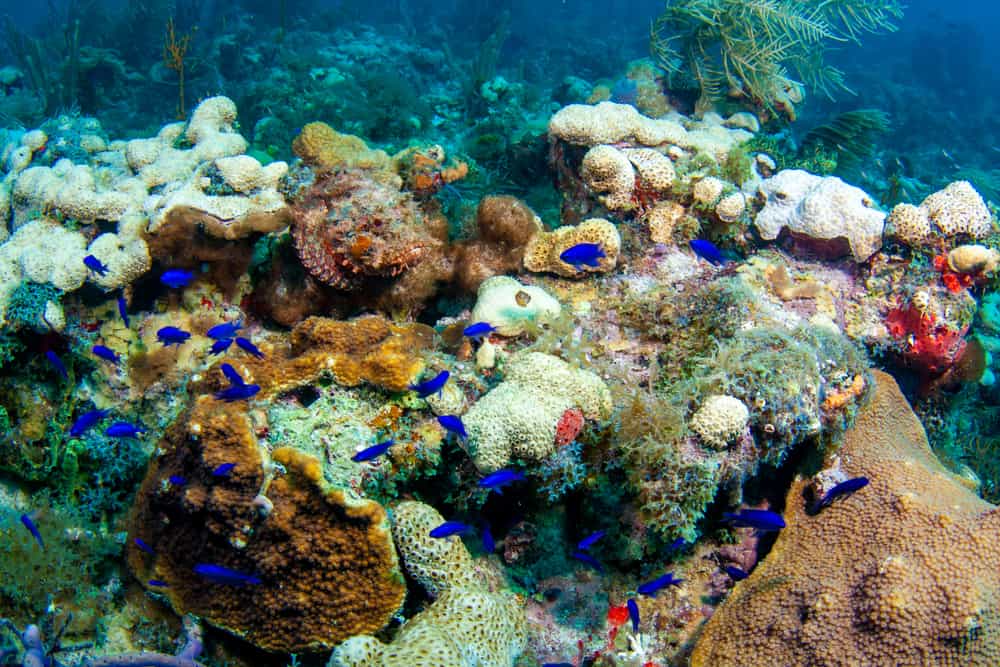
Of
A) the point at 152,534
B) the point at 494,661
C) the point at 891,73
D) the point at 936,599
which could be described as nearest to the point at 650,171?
the point at 936,599

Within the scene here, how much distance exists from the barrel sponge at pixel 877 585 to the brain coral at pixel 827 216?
8.31 feet

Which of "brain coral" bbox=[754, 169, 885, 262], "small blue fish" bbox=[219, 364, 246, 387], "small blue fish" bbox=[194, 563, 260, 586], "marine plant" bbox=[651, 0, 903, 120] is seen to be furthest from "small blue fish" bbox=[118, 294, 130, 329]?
"marine plant" bbox=[651, 0, 903, 120]

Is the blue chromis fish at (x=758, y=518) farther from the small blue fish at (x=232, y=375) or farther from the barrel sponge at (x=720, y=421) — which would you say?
the small blue fish at (x=232, y=375)

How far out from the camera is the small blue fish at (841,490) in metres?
4.02

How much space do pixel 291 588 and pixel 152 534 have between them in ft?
3.71

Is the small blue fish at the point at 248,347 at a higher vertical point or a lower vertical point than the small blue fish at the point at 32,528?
higher

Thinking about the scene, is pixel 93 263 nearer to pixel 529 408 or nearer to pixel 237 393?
pixel 237 393

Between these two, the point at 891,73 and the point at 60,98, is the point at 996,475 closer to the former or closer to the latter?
the point at 60,98

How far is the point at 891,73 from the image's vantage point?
28.0 metres

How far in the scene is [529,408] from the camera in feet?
12.1

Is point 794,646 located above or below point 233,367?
below

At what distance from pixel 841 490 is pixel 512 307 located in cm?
301

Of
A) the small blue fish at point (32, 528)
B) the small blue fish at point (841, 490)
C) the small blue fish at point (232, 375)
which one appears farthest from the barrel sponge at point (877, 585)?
the small blue fish at point (32, 528)

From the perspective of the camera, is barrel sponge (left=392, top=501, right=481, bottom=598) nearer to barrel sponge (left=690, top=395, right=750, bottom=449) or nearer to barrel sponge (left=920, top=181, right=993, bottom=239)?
barrel sponge (left=690, top=395, right=750, bottom=449)
